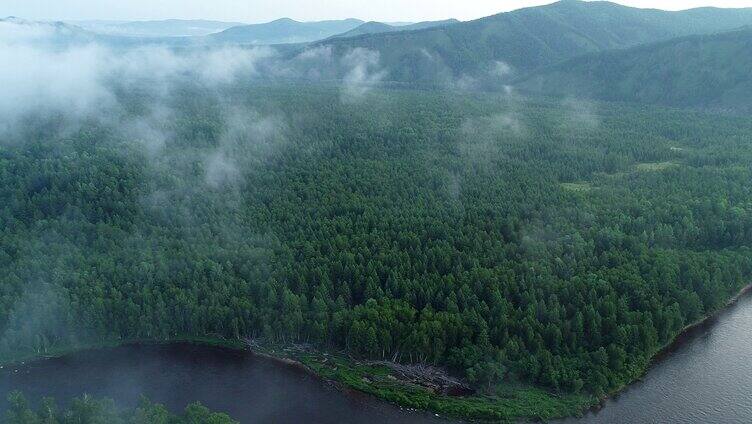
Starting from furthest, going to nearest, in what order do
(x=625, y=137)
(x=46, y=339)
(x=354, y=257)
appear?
(x=625, y=137) → (x=354, y=257) → (x=46, y=339)

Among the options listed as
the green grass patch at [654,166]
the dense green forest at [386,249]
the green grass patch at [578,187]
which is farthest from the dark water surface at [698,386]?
the green grass patch at [654,166]

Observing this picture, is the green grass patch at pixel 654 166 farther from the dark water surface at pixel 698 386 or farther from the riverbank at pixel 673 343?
the dark water surface at pixel 698 386

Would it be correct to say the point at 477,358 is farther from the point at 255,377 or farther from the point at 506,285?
the point at 255,377

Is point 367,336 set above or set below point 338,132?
below

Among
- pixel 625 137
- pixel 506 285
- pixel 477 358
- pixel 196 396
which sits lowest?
pixel 196 396

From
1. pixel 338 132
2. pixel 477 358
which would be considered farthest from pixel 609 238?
pixel 338 132

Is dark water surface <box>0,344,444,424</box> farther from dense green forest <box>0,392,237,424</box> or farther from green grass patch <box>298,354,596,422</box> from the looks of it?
dense green forest <box>0,392,237,424</box>
